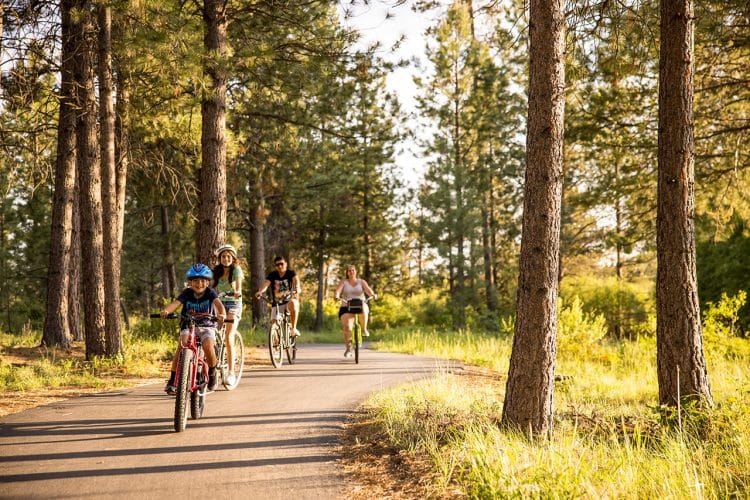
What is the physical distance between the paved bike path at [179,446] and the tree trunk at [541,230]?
83.1 inches

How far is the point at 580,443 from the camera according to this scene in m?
5.77

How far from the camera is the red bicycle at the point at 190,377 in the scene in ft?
22.6

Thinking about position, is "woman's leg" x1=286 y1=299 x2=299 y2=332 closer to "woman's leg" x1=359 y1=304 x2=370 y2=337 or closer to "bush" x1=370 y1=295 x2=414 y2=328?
"woman's leg" x1=359 y1=304 x2=370 y2=337

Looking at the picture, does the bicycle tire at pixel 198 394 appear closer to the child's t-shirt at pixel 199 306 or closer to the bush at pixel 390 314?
the child's t-shirt at pixel 199 306

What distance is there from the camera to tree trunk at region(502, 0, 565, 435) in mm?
6094

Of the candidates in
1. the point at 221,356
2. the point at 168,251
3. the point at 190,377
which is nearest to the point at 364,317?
the point at 221,356

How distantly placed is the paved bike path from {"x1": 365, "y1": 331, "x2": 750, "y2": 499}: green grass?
911 millimetres

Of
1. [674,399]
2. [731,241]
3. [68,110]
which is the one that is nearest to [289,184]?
[68,110]

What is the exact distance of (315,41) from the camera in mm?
13609

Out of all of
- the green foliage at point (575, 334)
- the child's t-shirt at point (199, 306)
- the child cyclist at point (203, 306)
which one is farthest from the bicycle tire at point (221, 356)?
the green foliage at point (575, 334)

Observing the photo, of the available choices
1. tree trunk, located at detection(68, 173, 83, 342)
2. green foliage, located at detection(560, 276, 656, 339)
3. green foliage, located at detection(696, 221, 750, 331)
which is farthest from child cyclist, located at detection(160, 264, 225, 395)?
green foliage, located at detection(560, 276, 656, 339)

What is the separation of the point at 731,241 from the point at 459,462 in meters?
19.8

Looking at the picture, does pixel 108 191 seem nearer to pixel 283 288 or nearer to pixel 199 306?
pixel 283 288

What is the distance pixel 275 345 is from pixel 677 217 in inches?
331
